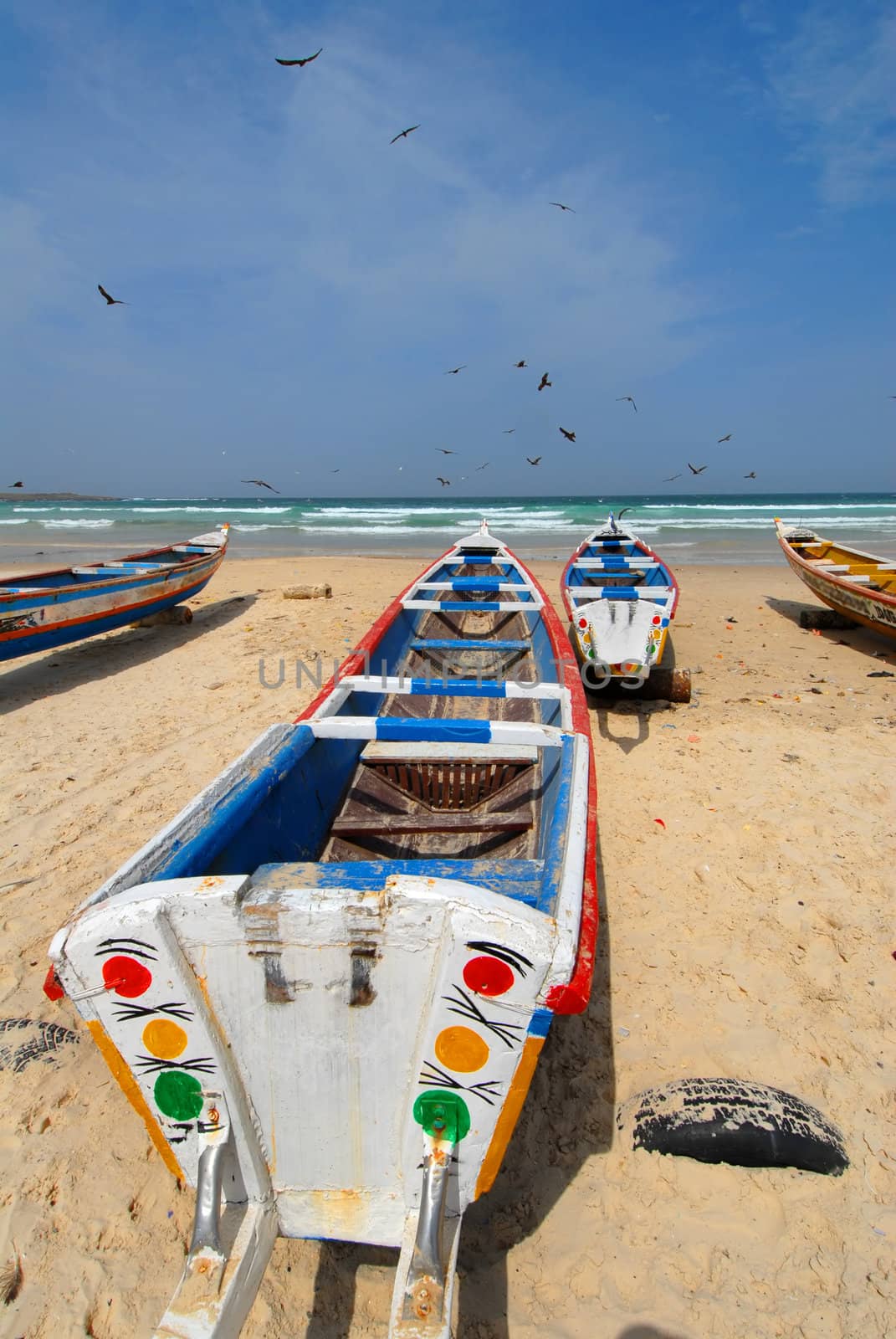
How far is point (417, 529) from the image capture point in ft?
101

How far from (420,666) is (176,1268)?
4138 mm

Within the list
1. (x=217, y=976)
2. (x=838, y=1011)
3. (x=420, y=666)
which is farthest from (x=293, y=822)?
(x=420, y=666)

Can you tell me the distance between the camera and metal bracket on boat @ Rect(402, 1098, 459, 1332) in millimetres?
1312

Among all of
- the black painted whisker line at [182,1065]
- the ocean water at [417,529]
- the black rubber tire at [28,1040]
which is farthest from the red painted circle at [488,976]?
the ocean water at [417,529]

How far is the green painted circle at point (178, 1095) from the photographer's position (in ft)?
4.99

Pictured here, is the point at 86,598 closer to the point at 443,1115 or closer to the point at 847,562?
the point at 443,1115

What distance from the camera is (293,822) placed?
2785 millimetres

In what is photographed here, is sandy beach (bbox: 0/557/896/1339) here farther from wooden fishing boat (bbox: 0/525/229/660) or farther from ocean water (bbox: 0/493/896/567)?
ocean water (bbox: 0/493/896/567)

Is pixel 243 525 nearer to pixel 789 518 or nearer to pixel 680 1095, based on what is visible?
pixel 789 518

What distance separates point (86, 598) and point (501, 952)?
6.70 m

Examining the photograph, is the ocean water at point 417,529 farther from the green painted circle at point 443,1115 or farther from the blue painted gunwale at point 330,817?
the green painted circle at point 443,1115

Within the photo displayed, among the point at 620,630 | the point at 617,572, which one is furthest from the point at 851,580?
the point at 620,630

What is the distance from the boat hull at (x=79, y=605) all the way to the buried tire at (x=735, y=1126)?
6220 mm

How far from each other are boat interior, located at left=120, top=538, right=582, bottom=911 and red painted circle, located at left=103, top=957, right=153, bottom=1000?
0.31 m
